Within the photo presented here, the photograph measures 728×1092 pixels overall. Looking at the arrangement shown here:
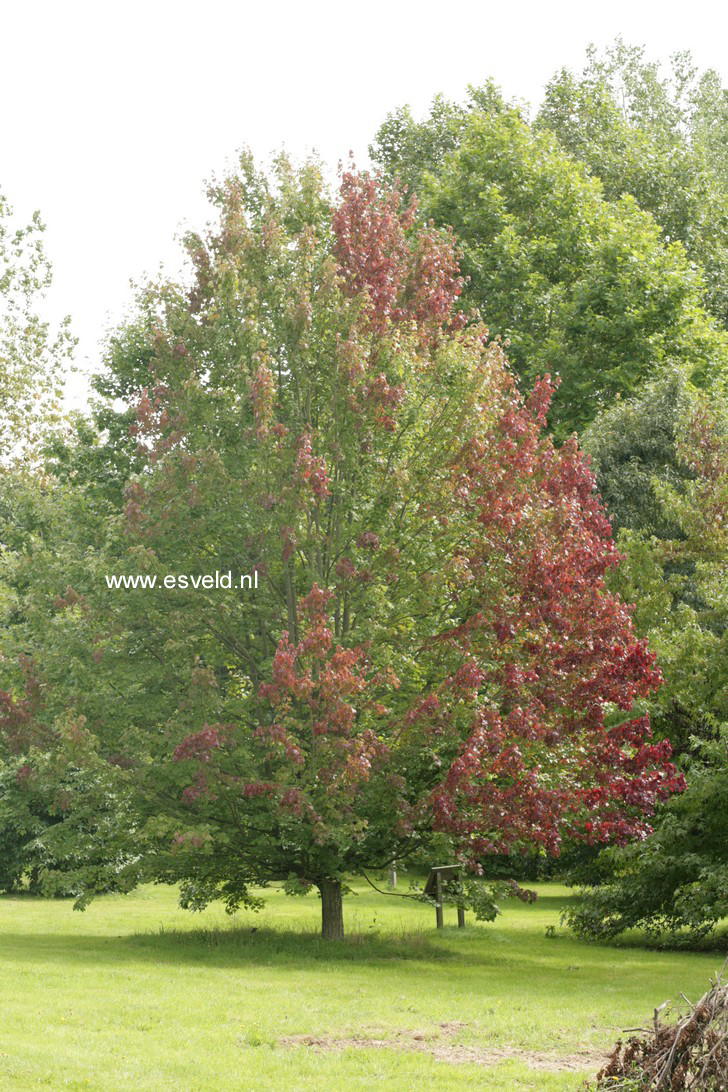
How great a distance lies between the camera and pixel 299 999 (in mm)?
12586

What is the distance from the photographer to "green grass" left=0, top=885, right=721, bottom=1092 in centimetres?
935

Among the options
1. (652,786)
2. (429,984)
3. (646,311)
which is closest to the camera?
(429,984)

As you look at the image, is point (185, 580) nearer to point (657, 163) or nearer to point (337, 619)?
point (337, 619)

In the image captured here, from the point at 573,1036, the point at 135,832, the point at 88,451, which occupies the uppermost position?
the point at 88,451

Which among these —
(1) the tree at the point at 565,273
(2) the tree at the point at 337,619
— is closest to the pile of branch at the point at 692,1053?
(2) the tree at the point at 337,619

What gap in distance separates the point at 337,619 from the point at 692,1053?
9706 millimetres

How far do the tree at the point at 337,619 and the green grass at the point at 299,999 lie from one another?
133 centimetres

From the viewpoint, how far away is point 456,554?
16516mm

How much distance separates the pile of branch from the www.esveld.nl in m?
9.95

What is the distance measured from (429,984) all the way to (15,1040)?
18.0 feet

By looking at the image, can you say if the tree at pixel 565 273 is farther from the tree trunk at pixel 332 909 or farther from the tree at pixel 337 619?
the tree trunk at pixel 332 909

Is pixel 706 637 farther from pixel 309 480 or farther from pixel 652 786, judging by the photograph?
pixel 309 480

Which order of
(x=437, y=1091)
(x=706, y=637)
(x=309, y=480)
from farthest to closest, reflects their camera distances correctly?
(x=706, y=637) < (x=309, y=480) < (x=437, y=1091)

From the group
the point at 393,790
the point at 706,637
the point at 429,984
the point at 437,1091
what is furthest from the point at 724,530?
the point at 437,1091
